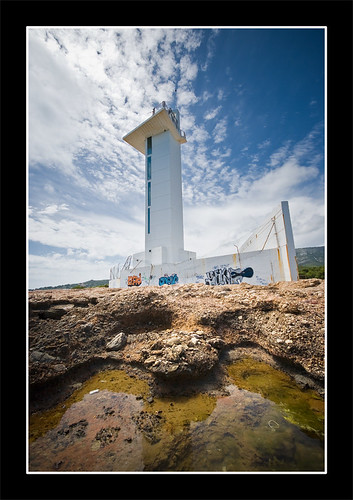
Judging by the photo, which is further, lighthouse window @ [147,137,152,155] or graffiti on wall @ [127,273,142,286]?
lighthouse window @ [147,137,152,155]

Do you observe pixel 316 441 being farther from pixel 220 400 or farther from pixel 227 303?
pixel 227 303

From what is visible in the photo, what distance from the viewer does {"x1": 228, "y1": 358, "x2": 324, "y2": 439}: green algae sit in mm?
2207

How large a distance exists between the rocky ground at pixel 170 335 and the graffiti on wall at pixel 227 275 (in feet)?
20.6

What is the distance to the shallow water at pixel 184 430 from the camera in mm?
1740

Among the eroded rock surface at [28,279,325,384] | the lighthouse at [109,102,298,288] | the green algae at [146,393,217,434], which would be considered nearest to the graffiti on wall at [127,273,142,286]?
the lighthouse at [109,102,298,288]

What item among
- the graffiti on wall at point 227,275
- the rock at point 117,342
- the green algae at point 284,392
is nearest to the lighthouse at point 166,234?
the graffiti on wall at point 227,275

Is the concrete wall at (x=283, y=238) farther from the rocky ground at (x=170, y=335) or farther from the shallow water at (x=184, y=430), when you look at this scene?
the shallow water at (x=184, y=430)

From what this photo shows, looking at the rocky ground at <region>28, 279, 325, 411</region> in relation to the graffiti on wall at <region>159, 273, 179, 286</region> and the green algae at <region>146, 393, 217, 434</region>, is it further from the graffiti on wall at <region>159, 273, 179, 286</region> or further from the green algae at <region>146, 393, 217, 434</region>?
the graffiti on wall at <region>159, 273, 179, 286</region>

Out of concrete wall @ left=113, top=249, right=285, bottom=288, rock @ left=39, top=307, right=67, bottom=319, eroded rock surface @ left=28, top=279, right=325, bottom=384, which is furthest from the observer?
concrete wall @ left=113, top=249, right=285, bottom=288

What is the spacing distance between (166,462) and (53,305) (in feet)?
14.9

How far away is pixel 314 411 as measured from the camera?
93.3 inches

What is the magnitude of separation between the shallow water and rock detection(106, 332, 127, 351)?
0.93m

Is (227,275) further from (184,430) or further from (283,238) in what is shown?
(184,430)

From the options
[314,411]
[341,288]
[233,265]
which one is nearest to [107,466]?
[314,411]
